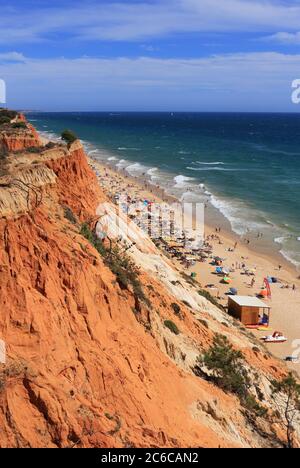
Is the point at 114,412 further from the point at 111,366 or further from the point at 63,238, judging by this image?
the point at 63,238

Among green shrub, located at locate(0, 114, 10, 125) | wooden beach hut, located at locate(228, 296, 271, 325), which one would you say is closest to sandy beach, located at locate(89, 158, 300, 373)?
wooden beach hut, located at locate(228, 296, 271, 325)

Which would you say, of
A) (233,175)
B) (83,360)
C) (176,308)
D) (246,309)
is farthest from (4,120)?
(233,175)

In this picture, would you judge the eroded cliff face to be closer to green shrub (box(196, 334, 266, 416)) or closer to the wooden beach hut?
green shrub (box(196, 334, 266, 416))

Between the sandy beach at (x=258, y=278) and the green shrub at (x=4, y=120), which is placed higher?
the green shrub at (x=4, y=120)

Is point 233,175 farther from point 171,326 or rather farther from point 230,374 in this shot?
point 230,374

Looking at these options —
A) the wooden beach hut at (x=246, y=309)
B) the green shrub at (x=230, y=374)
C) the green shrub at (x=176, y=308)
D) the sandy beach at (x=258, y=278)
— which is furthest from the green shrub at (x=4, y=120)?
the green shrub at (x=230, y=374)

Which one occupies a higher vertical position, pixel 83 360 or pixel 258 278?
pixel 83 360

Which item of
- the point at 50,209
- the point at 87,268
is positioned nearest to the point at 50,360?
the point at 87,268

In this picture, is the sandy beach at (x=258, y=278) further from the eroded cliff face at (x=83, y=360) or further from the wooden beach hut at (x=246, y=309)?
the eroded cliff face at (x=83, y=360)

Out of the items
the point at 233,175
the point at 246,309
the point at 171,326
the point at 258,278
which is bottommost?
the point at 258,278
